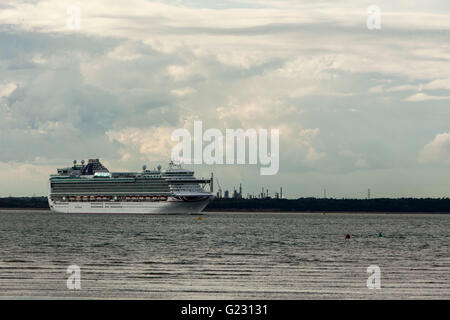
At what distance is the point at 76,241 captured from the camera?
81.4 meters

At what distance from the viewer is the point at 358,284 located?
1625 inches

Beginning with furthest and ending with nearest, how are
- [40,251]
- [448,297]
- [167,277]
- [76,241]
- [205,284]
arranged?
[76,241] → [40,251] → [167,277] → [205,284] → [448,297]
